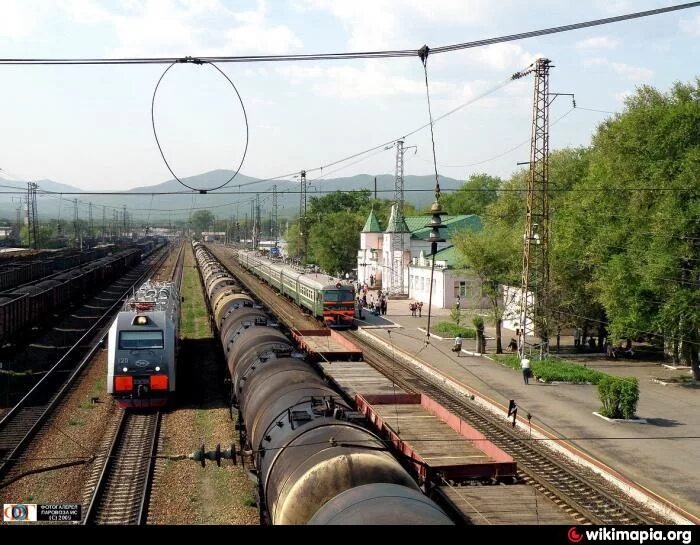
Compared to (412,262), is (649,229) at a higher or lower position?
higher

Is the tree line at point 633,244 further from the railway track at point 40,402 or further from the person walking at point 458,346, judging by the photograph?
the railway track at point 40,402

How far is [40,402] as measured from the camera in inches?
902

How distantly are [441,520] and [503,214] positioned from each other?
63190mm

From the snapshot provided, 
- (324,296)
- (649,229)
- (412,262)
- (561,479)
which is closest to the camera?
(561,479)

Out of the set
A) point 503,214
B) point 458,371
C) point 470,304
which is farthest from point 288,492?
point 503,214

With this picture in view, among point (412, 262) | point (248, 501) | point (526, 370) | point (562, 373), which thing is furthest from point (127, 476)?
point (412, 262)

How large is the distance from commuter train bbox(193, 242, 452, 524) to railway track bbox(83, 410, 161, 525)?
250 cm

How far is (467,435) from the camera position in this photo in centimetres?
1655

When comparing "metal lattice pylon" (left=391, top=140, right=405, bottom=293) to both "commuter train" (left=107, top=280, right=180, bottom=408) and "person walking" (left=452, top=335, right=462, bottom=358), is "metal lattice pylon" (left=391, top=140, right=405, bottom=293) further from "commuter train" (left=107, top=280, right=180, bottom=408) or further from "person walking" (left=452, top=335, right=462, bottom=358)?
"commuter train" (left=107, top=280, right=180, bottom=408)

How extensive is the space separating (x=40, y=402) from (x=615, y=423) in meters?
18.9

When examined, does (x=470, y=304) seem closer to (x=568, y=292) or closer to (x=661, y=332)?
(x=568, y=292)
